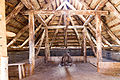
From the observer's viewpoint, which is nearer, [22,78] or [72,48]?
[22,78]

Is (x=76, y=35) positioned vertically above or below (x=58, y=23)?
below

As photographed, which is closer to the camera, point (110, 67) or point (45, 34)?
point (110, 67)

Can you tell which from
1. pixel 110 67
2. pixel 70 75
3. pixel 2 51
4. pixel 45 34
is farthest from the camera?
pixel 45 34

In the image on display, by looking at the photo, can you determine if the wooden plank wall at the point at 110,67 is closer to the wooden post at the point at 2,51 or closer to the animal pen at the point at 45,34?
the animal pen at the point at 45,34

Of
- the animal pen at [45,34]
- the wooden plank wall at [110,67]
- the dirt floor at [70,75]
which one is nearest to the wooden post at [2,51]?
the animal pen at [45,34]

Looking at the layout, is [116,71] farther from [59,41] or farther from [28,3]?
[59,41]

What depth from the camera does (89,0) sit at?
4914 mm

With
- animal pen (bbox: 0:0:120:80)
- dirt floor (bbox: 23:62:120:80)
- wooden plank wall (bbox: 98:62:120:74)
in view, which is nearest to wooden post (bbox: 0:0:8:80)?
animal pen (bbox: 0:0:120:80)

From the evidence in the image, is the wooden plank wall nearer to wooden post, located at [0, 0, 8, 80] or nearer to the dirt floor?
the dirt floor

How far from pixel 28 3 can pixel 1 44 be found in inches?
120

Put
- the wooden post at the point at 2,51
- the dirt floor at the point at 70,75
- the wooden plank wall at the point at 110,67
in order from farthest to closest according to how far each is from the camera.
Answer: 1. the wooden plank wall at the point at 110,67
2. the dirt floor at the point at 70,75
3. the wooden post at the point at 2,51

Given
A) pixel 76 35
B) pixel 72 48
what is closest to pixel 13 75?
pixel 76 35

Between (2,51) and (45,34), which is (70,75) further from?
(45,34)

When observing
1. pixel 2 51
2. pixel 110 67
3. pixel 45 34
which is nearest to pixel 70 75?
pixel 110 67
